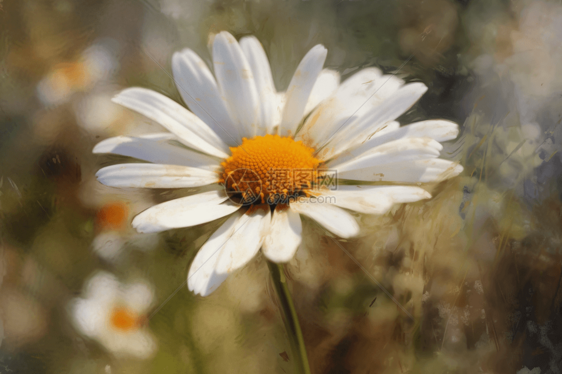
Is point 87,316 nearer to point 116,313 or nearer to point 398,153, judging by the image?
point 116,313

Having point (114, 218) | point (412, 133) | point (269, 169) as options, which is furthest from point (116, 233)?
point (412, 133)

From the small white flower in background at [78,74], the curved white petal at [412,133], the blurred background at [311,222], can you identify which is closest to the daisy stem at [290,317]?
the blurred background at [311,222]

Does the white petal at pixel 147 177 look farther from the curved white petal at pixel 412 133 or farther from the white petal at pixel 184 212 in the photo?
the curved white petal at pixel 412 133

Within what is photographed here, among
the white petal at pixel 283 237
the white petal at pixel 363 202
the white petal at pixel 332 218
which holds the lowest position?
the white petal at pixel 283 237

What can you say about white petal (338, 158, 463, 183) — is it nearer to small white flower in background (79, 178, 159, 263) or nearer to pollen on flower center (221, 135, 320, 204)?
pollen on flower center (221, 135, 320, 204)

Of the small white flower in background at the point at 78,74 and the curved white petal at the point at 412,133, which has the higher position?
the small white flower in background at the point at 78,74

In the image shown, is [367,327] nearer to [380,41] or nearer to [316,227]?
[316,227]

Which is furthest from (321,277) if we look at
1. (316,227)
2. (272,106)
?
(272,106)
